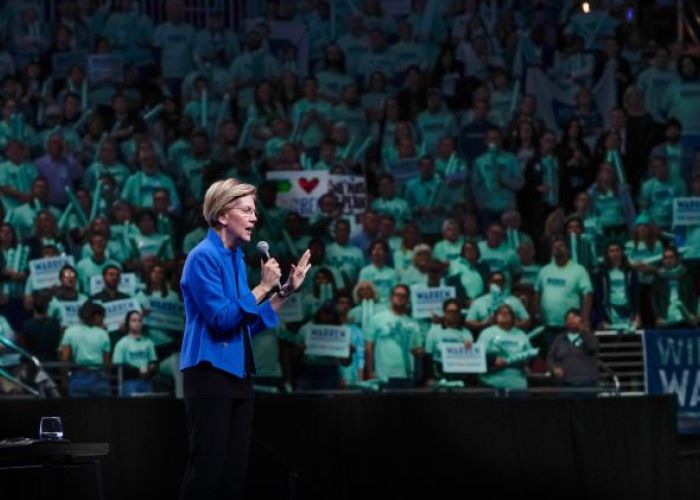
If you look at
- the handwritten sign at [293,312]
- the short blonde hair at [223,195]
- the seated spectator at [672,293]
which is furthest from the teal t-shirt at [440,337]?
the short blonde hair at [223,195]

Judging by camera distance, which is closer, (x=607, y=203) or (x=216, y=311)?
(x=216, y=311)

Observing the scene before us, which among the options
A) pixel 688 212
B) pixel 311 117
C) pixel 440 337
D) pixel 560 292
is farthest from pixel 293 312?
pixel 688 212

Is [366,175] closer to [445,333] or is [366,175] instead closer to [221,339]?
[445,333]

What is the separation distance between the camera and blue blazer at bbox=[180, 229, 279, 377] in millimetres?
7117

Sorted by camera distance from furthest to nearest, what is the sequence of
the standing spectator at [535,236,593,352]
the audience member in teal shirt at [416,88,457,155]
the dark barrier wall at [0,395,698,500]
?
the audience member in teal shirt at [416,88,457,155], the standing spectator at [535,236,593,352], the dark barrier wall at [0,395,698,500]

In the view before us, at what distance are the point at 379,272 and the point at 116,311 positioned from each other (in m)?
2.53

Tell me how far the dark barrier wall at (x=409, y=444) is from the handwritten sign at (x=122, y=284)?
5.97 metres

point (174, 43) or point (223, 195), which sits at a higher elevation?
point (174, 43)

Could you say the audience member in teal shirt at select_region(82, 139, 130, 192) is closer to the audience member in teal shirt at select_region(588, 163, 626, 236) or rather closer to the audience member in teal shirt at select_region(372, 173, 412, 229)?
the audience member in teal shirt at select_region(372, 173, 412, 229)

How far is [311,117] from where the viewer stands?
17703mm

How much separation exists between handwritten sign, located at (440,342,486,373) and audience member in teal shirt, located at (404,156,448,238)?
2504 millimetres

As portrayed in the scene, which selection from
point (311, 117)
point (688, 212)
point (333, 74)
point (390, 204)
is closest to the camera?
point (688, 212)

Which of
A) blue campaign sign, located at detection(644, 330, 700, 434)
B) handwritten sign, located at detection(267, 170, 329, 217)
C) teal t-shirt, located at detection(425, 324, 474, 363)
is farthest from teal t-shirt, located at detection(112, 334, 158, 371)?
blue campaign sign, located at detection(644, 330, 700, 434)

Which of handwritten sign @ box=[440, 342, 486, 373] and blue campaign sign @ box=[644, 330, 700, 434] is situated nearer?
blue campaign sign @ box=[644, 330, 700, 434]
